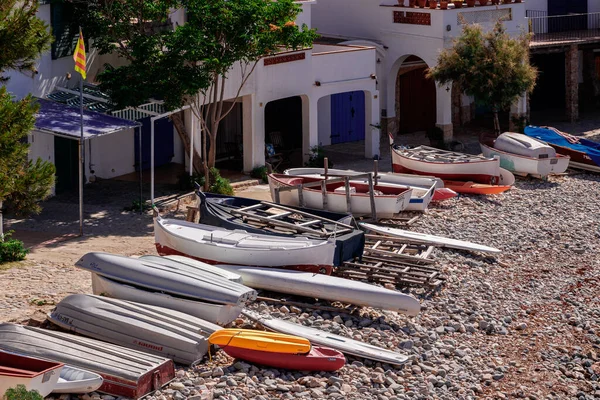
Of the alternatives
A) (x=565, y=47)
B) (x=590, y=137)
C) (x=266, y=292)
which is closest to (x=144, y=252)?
(x=266, y=292)

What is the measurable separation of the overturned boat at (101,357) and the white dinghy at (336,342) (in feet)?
8.07

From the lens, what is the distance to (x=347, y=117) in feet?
114

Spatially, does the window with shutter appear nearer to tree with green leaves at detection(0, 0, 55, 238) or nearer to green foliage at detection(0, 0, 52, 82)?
tree with green leaves at detection(0, 0, 55, 238)

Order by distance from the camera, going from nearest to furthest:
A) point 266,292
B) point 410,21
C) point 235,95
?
point 266,292 → point 235,95 → point 410,21

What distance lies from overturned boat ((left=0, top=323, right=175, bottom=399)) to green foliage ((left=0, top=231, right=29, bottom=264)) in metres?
4.55

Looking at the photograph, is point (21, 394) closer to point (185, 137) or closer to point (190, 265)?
point (190, 265)

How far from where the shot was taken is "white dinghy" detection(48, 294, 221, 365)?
1498cm

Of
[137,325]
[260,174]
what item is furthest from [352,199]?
Answer: [137,325]

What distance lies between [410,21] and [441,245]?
13.2 metres

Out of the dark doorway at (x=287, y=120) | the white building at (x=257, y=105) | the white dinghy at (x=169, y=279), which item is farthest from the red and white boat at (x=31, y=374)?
the dark doorway at (x=287, y=120)

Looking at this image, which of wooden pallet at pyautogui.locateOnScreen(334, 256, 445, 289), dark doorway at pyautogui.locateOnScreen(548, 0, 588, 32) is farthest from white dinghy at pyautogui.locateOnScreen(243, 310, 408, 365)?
dark doorway at pyautogui.locateOnScreen(548, 0, 588, 32)

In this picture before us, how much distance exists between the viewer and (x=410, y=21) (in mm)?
33469

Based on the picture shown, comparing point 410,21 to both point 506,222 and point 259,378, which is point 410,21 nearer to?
point 506,222

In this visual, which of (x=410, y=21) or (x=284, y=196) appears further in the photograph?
(x=410, y=21)
